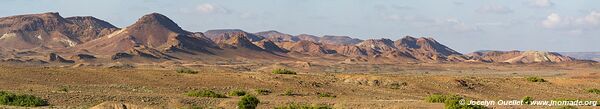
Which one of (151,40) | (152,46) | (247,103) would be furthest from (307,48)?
(247,103)

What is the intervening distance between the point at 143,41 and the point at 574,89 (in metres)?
128

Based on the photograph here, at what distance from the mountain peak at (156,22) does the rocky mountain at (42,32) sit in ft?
23.2

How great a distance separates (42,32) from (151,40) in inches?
878

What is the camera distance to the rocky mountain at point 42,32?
151250mm

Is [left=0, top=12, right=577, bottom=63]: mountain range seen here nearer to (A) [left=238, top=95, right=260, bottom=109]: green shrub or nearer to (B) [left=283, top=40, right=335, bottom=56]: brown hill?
(B) [left=283, top=40, right=335, bottom=56]: brown hill

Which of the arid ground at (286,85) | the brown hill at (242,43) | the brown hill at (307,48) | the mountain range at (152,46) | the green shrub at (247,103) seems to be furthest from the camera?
the brown hill at (307,48)

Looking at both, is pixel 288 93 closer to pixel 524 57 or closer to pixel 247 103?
pixel 247 103

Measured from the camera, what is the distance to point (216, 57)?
424 feet

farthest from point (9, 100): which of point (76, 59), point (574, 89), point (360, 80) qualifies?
point (76, 59)

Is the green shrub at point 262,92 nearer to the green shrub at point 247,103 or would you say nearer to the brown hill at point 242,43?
the green shrub at point 247,103

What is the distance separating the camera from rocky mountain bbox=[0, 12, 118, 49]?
496 feet

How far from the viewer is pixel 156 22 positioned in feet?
561

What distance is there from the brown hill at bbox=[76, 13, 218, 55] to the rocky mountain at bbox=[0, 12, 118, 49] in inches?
245

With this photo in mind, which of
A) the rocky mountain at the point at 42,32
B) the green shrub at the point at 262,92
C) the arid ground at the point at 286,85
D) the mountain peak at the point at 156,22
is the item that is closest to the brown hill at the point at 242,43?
the mountain peak at the point at 156,22
